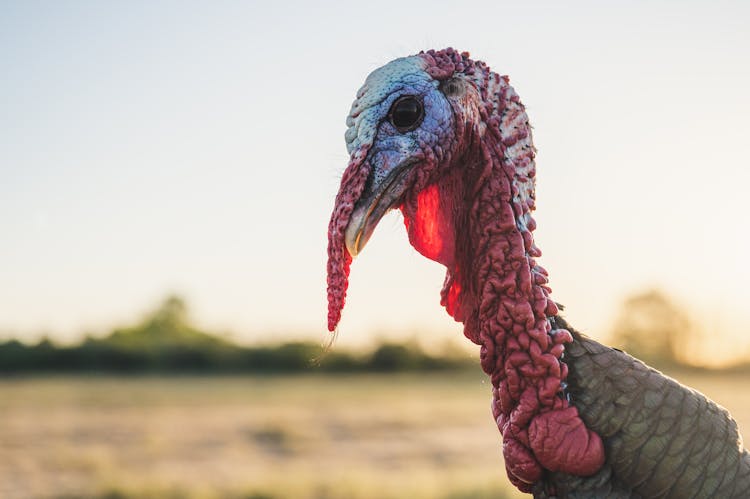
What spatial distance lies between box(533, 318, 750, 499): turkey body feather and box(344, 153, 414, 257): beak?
927mm

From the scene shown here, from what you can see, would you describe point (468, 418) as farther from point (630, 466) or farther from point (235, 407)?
point (630, 466)

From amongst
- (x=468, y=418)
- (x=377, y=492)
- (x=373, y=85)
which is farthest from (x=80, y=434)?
(x=373, y=85)

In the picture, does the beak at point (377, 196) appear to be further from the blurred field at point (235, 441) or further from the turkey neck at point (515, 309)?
the blurred field at point (235, 441)

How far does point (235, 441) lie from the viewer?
27.3 metres

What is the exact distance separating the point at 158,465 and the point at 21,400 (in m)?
11.7

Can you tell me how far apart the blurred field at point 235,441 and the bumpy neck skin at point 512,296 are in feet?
44.2

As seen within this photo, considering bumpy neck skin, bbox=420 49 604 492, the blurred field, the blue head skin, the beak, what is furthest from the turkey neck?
the blurred field

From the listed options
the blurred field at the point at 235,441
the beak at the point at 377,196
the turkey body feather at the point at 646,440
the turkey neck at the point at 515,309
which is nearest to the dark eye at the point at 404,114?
the beak at the point at 377,196

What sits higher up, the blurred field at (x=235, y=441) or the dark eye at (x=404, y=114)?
the dark eye at (x=404, y=114)

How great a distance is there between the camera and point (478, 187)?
10.5 ft

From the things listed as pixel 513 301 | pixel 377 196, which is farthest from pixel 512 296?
pixel 377 196

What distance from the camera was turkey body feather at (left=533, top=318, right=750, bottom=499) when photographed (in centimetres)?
304

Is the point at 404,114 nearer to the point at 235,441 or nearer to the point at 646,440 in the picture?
the point at 646,440

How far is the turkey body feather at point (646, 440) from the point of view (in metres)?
3.04
